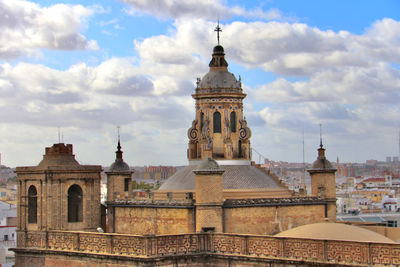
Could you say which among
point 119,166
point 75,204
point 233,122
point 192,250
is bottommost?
point 192,250

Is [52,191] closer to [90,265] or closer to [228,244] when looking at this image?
[90,265]

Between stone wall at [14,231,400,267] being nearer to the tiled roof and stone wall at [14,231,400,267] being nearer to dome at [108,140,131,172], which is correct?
the tiled roof

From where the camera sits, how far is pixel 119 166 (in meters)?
40.2

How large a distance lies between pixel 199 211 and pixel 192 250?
7.51 feet

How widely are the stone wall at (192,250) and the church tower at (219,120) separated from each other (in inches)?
306

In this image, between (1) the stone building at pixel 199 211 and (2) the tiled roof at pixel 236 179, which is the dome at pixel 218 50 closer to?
(1) the stone building at pixel 199 211

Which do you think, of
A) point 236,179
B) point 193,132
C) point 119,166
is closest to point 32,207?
point 119,166

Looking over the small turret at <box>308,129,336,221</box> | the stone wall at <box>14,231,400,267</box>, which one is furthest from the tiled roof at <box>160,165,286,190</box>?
the stone wall at <box>14,231,400,267</box>

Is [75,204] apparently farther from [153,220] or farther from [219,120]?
[219,120]

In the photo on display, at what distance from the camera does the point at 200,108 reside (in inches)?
1550

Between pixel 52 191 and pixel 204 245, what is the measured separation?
8436 millimetres

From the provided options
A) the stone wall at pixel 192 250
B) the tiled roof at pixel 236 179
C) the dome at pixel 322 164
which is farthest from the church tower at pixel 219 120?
the stone wall at pixel 192 250

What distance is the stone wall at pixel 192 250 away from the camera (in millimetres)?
27281

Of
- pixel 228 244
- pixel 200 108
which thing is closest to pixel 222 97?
pixel 200 108
